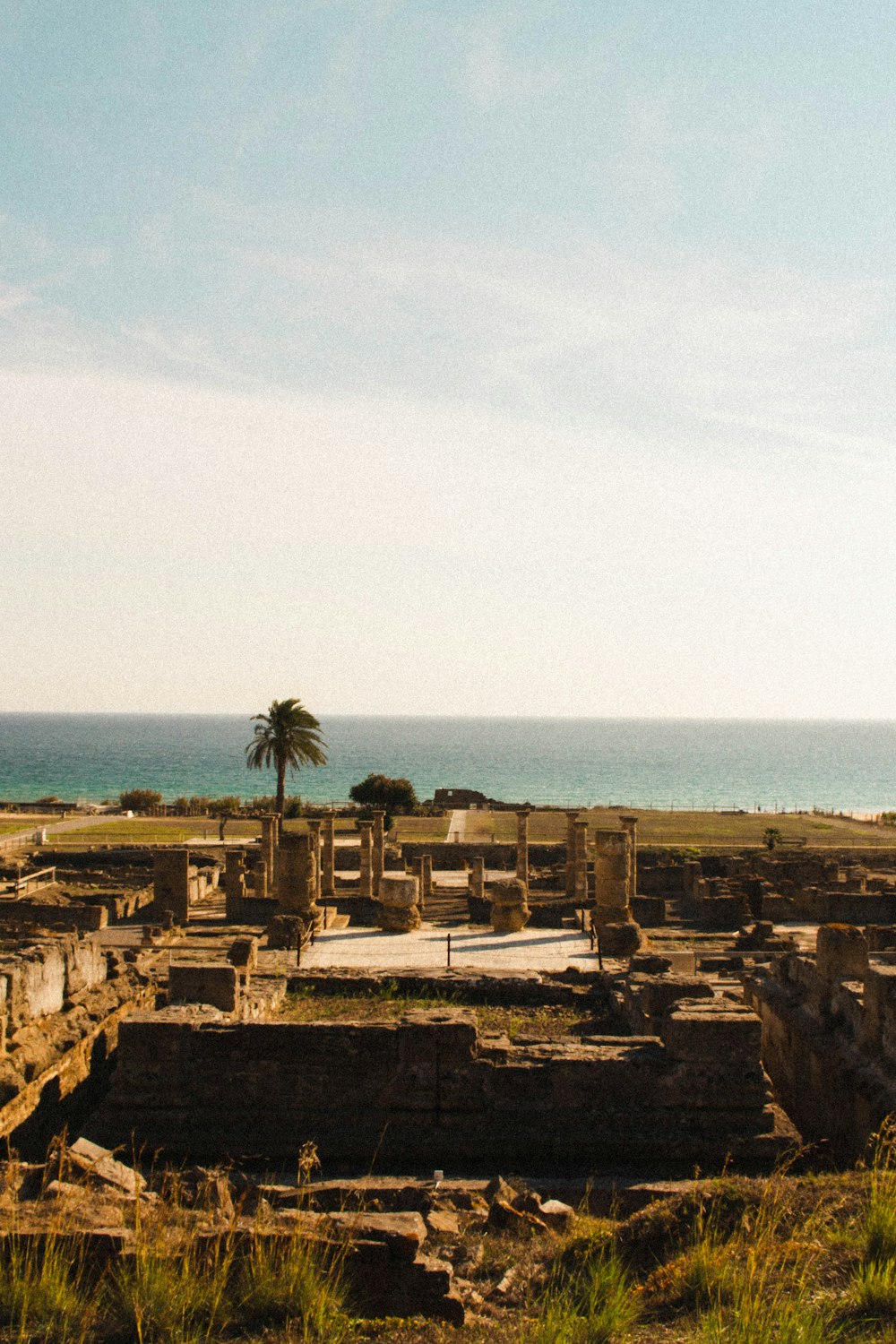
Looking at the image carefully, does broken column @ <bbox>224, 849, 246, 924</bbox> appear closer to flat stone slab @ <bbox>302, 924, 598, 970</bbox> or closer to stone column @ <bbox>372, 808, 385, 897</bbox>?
flat stone slab @ <bbox>302, 924, 598, 970</bbox>

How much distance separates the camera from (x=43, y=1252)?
6.00m

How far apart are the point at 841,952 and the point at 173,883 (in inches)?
784

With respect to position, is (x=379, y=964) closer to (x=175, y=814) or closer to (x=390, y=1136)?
(x=390, y=1136)

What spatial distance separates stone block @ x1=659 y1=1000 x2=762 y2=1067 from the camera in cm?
1103

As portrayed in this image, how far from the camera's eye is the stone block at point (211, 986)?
13391mm

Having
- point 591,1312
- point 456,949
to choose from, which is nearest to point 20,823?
point 456,949

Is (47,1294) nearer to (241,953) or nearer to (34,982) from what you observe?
(34,982)

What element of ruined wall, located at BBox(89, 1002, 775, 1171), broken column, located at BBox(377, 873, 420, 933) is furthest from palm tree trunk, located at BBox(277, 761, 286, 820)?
ruined wall, located at BBox(89, 1002, 775, 1171)

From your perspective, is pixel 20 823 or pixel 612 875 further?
pixel 20 823

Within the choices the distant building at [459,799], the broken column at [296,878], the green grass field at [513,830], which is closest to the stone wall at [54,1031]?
the broken column at [296,878]

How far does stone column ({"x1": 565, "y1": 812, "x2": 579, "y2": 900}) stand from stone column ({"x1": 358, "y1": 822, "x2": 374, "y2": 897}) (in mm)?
6755

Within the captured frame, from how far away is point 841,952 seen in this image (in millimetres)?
14180

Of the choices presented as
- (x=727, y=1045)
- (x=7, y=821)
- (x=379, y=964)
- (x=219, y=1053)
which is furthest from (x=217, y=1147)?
(x=7, y=821)

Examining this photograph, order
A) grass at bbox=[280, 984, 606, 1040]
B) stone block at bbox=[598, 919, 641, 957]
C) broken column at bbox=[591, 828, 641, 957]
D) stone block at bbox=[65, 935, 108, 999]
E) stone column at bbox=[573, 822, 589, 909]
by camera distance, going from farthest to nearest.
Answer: stone column at bbox=[573, 822, 589, 909], broken column at bbox=[591, 828, 641, 957], stone block at bbox=[598, 919, 641, 957], stone block at bbox=[65, 935, 108, 999], grass at bbox=[280, 984, 606, 1040]
